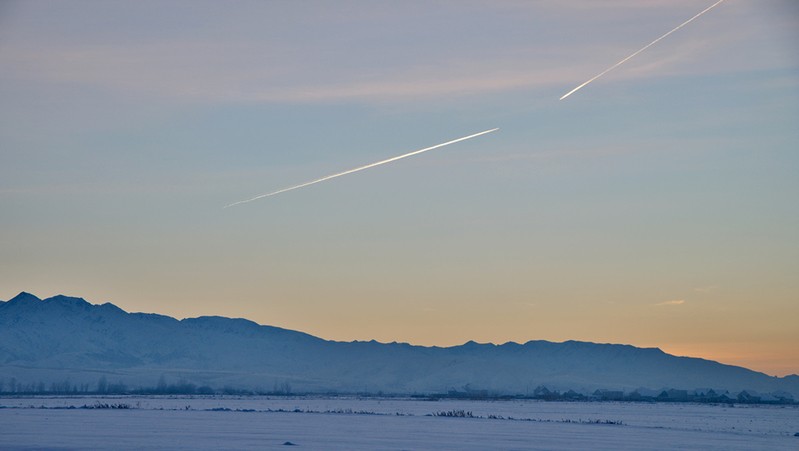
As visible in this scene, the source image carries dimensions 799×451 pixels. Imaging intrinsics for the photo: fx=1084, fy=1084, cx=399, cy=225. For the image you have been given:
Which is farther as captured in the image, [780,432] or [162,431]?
[780,432]

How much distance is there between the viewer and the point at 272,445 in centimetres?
7075

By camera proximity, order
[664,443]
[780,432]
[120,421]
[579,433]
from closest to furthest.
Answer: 1. [664,443]
2. [579,433]
3. [120,421]
4. [780,432]

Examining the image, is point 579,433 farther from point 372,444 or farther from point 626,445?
point 372,444

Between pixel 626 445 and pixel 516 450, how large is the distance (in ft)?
38.5

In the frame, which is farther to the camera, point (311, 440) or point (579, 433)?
point (579, 433)

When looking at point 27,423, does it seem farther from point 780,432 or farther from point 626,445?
point 780,432

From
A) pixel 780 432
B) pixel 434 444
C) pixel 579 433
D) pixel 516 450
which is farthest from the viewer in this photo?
pixel 780 432

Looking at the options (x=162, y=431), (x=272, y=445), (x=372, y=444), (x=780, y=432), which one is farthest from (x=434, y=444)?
(x=780, y=432)

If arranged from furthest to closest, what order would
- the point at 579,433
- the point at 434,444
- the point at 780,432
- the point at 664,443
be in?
the point at 780,432
the point at 579,433
the point at 664,443
the point at 434,444

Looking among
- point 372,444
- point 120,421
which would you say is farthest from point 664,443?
point 120,421

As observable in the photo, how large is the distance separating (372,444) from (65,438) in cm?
2097

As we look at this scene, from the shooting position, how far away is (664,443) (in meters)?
81.2

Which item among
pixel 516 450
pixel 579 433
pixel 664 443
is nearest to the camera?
pixel 516 450

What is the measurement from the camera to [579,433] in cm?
9450
